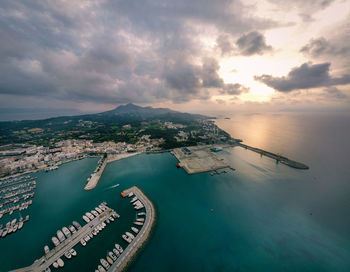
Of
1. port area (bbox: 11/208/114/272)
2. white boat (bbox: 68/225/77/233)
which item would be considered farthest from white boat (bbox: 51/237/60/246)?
white boat (bbox: 68/225/77/233)

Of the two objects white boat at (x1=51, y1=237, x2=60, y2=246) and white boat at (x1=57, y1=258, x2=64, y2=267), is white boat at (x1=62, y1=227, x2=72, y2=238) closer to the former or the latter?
white boat at (x1=51, y1=237, x2=60, y2=246)

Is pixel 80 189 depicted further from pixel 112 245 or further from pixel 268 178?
pixel 268 178

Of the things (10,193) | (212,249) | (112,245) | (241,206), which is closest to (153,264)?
(112,245)

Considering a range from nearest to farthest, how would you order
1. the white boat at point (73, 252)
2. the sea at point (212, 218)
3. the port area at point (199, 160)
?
the white boat at point (73, 252) < the sea at point (212, 218) < the port area at point (199, 160)

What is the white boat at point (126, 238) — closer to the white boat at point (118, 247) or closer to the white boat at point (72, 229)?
the white boat at point (118, 247)

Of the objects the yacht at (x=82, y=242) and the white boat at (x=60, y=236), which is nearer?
the yacht at (x=82, y=242)

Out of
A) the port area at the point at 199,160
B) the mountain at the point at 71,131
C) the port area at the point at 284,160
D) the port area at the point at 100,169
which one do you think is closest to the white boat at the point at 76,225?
the port area at the point at 100,169

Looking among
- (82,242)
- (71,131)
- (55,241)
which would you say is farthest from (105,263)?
(71,131)
